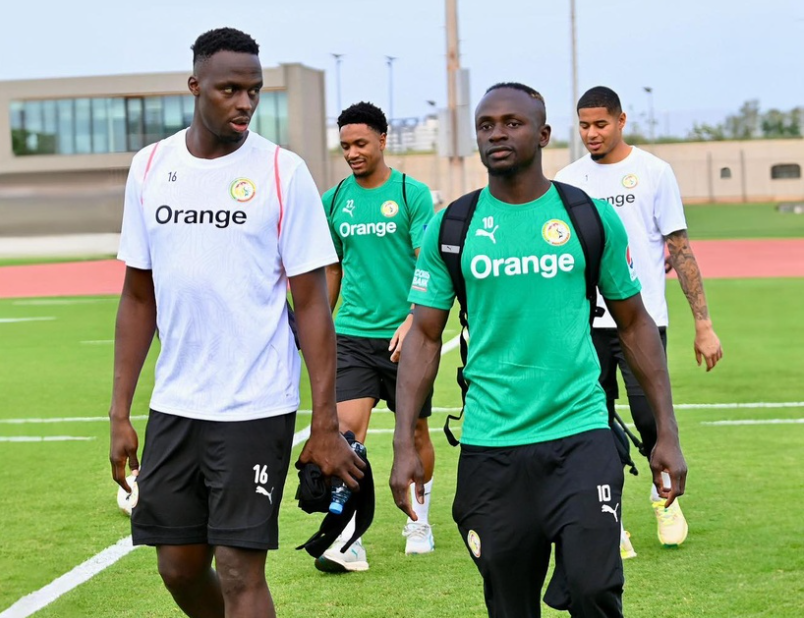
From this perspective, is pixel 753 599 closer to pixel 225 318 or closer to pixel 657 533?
pixel 657 533

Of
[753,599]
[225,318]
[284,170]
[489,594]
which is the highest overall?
[284,170]

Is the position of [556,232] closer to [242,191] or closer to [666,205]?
[242,191]

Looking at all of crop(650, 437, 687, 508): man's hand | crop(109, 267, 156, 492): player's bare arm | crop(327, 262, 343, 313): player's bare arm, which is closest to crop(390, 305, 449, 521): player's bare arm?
crop(650, 437, 687, 508): man's hand

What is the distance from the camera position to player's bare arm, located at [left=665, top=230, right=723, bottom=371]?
7641 millimetres

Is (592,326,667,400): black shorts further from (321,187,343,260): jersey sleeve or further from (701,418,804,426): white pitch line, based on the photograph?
(701,418,804,426): white pitch line

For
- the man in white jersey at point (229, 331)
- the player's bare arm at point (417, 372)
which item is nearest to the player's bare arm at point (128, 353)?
the man in white jersey at point (229, 331)

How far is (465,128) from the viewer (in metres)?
29.0

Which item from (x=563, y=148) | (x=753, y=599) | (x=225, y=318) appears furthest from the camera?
(x=563, y=148)

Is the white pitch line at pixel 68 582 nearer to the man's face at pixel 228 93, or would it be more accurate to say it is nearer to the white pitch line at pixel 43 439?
the man's face at pixel 228 93

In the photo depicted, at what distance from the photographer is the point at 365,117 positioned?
A: 8.04 meters

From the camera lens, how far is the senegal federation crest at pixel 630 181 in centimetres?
757

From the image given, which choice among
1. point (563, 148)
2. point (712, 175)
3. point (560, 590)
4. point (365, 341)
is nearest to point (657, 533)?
point (365, 341)

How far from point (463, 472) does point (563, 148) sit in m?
76.2

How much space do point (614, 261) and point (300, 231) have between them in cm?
112
